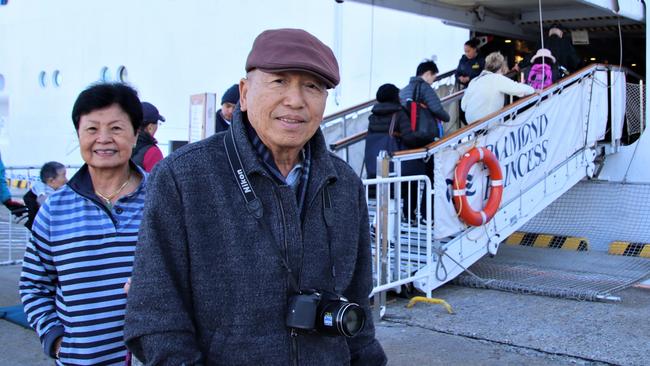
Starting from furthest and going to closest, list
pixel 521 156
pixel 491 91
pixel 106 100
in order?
pixel 491 91 < pixel 521 156 < pixel 106 100

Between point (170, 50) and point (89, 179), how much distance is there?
12289 mm

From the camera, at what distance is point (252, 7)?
42.2 feet

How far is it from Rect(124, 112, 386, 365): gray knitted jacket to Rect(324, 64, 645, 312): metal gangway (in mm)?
3806

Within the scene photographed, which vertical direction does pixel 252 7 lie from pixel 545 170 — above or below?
above

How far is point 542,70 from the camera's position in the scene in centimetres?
855

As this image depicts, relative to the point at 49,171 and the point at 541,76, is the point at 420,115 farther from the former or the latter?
the point at 49,171

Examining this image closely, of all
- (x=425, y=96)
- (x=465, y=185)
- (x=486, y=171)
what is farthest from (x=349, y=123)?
(x=465, y=185)

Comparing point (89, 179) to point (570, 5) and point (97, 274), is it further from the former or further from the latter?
point (570, 5)

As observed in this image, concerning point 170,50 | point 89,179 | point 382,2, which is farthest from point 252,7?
point 89,179

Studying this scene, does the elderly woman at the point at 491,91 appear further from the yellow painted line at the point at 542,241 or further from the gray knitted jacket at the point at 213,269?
the gray knitted jacket at the point at 213,269

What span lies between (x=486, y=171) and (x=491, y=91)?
1248mm

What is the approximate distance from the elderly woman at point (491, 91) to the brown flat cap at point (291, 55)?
243 inches

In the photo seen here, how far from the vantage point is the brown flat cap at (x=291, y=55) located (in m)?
1.62

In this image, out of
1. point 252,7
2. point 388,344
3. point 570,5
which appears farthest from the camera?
point 252,7
